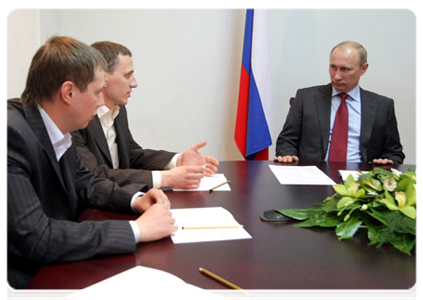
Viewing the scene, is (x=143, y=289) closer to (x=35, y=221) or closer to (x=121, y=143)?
(x=35, y=221)

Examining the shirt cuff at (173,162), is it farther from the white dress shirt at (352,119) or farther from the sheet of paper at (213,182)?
the white dress shirt at (352,119)

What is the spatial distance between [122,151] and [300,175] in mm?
972

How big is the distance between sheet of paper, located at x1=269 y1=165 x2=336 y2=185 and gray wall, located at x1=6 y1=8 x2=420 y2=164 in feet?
5.03

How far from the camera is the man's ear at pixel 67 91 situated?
4.71 ft

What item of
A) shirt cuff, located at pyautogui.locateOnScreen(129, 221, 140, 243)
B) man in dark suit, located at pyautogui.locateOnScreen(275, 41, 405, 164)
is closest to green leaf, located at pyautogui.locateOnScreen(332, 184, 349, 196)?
shirt cuff, located at pyautogui.locateOnScreen(129, 221, 140, 243)

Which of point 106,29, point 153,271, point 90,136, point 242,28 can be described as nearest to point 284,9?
point 242,28

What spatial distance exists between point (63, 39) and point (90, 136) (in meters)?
0.85

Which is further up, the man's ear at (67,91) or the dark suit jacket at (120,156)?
the man's ear at (67,91)

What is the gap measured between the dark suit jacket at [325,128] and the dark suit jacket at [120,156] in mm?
1019

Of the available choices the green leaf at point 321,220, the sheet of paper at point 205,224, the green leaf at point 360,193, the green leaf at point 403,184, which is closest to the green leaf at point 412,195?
the green leaf at point 403,184

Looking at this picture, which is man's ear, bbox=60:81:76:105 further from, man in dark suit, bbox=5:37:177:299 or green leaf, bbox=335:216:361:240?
green leaf, bbox=335:216:361:240

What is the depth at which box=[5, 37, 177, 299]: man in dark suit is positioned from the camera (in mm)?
1235

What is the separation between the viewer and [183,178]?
79.6 inches

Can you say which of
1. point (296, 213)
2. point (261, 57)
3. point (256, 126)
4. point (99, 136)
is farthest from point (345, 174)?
point (261, 57)
